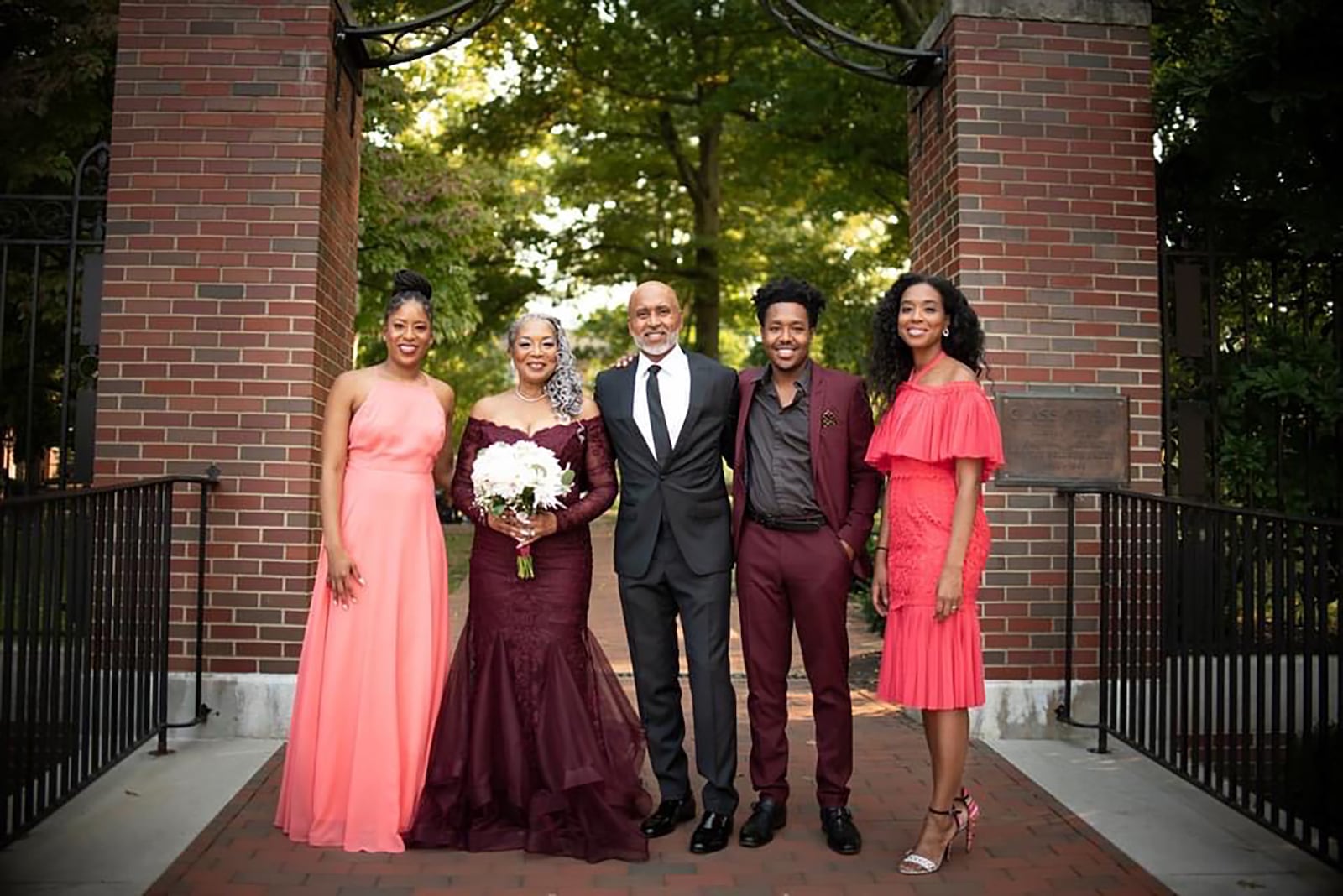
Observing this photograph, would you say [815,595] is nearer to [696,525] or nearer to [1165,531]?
[696,525]

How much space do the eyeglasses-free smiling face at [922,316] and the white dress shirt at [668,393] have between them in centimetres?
82

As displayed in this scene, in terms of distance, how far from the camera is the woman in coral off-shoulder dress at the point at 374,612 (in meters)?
4.02

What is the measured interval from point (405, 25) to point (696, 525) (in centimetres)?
343

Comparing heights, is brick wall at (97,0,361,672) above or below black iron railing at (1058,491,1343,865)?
above

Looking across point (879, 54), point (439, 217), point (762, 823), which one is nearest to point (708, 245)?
point (439, 217)

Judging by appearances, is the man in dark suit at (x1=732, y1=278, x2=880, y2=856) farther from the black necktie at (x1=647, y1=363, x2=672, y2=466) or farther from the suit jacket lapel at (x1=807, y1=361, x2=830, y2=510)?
the black necktie at (x1=647, y1=363, x2=672, y2=466)

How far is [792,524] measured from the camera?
12.9 ft

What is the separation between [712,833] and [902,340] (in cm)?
195

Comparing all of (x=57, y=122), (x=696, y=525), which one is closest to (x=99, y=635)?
(x=696, y=525)

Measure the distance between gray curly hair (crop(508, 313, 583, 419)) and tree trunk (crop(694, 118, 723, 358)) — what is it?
12028 mm

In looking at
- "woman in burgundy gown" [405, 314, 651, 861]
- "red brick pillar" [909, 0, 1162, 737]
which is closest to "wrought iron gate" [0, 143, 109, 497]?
"woman in burgundy gown" [405, 314, 651, 861]

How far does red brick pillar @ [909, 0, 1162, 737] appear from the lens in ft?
18.1

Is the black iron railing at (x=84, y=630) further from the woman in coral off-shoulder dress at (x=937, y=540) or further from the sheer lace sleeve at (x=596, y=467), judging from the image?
the woman in coral off-shoulder dress at (x=937, y=540)

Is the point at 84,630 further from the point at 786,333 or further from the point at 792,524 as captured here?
the point at 786,333
